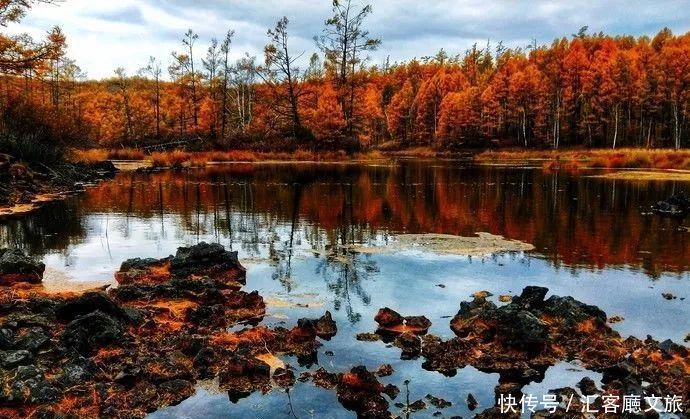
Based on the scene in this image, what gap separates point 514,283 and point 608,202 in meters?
13.9

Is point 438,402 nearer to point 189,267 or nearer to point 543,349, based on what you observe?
point 543,349

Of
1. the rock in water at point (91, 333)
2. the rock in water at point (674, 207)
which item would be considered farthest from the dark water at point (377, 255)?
the rock in water at point (91, 333)

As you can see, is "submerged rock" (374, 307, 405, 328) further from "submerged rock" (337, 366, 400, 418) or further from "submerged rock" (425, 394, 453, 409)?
"submerged rock" (425, 394, 453, 409)

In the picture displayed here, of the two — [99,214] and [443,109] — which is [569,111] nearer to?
[443,109]

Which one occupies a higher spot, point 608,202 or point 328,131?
point 328,131

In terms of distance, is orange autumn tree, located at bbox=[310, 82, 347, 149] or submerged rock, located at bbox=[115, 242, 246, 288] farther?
orange autumn tree, located at bbox=[310, 82, 347, 149]

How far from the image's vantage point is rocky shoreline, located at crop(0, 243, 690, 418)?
18.2 feet

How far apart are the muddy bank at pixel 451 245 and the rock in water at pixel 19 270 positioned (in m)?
6.52

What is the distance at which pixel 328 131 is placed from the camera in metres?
52.7

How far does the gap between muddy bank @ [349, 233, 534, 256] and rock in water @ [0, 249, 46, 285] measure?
652 centimetres

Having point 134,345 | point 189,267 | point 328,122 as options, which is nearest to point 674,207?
point 189,267

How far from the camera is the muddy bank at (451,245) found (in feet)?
41.2

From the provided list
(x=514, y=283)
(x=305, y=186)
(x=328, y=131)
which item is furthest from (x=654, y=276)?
(x=328, y=131)

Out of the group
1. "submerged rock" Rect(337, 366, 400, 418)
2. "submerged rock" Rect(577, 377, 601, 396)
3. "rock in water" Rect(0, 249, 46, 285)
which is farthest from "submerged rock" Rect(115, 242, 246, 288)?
"submerged rock" Rect(577, 377, 601, 396)
